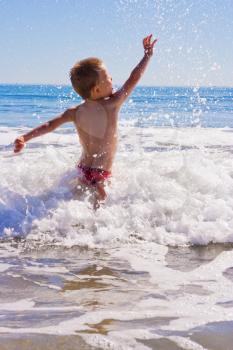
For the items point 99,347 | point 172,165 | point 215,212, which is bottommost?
point 99,347

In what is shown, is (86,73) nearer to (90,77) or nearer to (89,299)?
(90,77)

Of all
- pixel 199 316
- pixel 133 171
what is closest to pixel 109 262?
pixel 199 316

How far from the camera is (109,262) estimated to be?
335cm

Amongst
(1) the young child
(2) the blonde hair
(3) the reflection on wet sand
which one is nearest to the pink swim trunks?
(1) the young child

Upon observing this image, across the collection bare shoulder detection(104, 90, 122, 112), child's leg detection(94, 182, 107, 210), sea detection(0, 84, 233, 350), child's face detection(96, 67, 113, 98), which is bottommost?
sea detection(0, 84, 233, 350)

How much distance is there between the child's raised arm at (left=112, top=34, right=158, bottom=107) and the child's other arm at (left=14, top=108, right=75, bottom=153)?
1.47 ft

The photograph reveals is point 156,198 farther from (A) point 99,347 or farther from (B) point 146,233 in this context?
(A) point 99,347

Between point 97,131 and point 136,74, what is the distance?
62 centimetres

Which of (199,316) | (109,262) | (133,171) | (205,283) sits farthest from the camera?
(133,171)

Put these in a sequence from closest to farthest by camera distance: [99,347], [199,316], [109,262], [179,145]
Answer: [99,347], [199,316], [109,262], [179,145]

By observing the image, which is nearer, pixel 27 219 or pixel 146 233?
pixel 146 233

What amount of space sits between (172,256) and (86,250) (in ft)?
2.00

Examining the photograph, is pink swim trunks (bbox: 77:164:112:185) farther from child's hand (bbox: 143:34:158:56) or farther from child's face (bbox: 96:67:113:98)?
child's hand (bbox: 143:34:158:56)

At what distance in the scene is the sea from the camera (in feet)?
7.41
